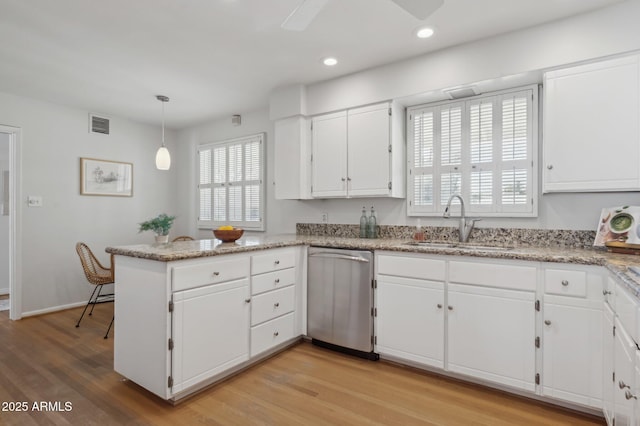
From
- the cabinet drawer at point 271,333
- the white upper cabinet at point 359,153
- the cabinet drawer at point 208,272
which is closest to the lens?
the cabinet drawer at point 208,272

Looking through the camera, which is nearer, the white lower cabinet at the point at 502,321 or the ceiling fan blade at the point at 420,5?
the ceiling fan blade at the point at 420,5

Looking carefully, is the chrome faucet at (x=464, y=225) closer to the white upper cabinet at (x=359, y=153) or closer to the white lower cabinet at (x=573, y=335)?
the white upper cabinet at (x=359, y=153)

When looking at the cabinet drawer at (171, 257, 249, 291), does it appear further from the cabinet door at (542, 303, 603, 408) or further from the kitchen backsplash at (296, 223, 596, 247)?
the cabinet door at (542, 303, 603, 408)

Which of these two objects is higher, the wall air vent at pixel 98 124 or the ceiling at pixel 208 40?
the ceiling at pixel 208 40

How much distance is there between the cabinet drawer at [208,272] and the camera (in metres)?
2.08

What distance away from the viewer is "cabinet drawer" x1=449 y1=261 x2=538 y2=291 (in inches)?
83.3

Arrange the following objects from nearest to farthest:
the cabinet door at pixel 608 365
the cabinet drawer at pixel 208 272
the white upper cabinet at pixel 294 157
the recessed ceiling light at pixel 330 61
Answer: the cabinet door at pixel 608 365 < the cabinet drawer at pixel 208 272 < the recessed ceiling light at pixel 330 61 < the white upper cabinet at pixel 294 157

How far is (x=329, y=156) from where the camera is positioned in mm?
3418

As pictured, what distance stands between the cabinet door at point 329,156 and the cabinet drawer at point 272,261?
0.79 m

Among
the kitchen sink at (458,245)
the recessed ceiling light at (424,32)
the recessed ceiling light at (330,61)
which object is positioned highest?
the recessed ceiling light at (330,61)

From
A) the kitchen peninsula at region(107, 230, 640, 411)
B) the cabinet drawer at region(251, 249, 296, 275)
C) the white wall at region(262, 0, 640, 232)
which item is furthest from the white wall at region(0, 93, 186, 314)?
the cabinet drawer at region(251, 249, 296, 275)

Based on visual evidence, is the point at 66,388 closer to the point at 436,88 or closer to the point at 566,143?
the point at 436,88

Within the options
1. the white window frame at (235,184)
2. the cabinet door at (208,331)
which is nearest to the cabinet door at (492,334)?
the cabinet door at (208,331)

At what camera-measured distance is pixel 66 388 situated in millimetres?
2277
